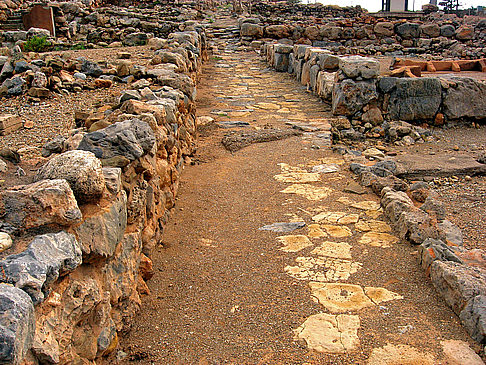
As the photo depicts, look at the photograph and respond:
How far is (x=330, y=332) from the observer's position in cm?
273

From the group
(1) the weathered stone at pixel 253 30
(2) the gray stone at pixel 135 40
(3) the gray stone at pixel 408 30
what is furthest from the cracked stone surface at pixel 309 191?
(3) the gray stone at pixel 408 30

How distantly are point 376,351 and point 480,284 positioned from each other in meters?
0.93

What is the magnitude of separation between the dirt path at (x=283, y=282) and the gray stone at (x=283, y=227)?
0.08 metres

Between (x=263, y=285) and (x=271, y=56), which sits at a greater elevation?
(x=271, y=56)

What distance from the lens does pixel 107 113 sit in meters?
4.12

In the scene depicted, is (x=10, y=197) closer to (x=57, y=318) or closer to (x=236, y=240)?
(x=57, y=318)

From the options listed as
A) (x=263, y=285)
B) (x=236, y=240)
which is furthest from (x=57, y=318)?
(x=236, y=240)

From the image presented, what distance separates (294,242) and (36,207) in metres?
2.48

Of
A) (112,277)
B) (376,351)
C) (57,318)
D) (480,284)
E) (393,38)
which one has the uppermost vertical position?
(393,38)

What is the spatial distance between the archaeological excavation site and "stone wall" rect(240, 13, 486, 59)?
9482 millimetres

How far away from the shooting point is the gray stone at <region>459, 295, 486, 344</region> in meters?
2.58

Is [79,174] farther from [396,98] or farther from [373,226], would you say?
[396,98]

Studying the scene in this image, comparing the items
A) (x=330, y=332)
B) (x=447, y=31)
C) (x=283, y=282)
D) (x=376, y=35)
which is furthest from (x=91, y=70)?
(x=447, y=31)

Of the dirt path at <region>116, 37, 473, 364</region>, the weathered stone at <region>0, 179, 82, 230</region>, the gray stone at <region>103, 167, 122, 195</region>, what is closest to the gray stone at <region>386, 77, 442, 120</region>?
the dirt path at <region>116, 37, 473, 364</region>
